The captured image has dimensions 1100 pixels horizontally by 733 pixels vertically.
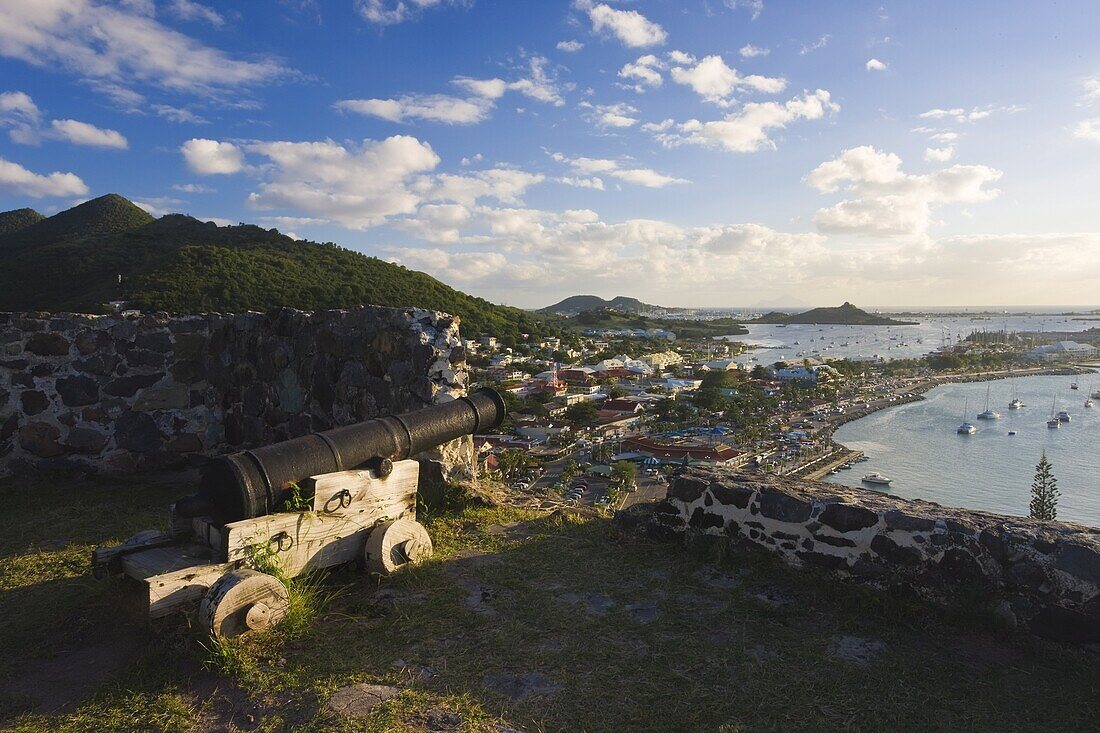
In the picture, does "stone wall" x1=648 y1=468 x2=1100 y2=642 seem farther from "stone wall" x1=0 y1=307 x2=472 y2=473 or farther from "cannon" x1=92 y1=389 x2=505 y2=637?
"stone wall" x1=0 y1=307 x2=472 y2=473

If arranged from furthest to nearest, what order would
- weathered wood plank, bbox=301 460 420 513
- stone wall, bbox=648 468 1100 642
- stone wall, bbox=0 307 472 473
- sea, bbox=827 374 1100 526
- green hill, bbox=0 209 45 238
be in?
green hill, bbox=0 209 45 238 < sea, bbox=827 374 1100 526 < stone wall, bbox=0 307 472 473 < weathered wood plank, bbox=301 460 420 513 < stone wall, bbox=648 468 1100 642

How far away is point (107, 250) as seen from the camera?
125ft

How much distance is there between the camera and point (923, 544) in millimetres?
3021

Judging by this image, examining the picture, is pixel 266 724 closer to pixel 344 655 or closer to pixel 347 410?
pixel 344 655

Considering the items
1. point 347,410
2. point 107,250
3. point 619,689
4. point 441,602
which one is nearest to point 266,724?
point 441,602

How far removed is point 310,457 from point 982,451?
170 feet

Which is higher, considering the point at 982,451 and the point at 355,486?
the point at 355,486

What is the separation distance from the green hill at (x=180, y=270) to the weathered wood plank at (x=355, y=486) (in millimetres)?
20092

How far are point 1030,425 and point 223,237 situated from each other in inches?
2714

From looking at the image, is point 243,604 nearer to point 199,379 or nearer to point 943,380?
point 199,379

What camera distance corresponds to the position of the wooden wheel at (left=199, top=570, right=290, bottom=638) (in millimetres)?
2465

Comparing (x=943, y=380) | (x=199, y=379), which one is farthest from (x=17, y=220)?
(x=943, y=380)

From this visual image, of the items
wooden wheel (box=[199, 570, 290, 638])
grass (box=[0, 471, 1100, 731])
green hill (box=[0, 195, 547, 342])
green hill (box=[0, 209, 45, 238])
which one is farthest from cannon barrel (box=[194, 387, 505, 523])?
green hill (box=[0, 209, 45, 238])

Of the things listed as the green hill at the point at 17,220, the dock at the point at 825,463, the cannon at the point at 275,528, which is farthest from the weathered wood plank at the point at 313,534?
the green hill at the point at 17,220
